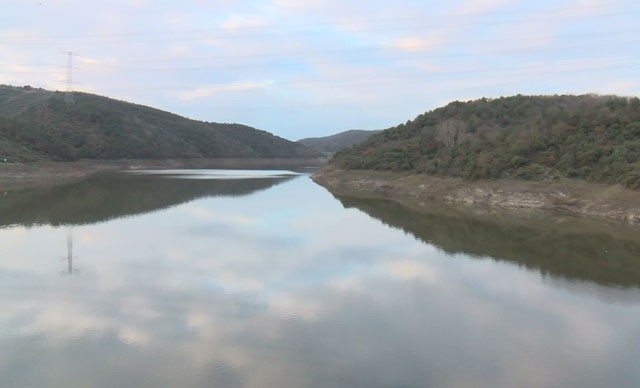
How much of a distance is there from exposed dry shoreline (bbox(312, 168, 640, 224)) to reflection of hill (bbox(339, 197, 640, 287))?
2712mm

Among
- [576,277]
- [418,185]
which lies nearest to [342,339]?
[576,277]

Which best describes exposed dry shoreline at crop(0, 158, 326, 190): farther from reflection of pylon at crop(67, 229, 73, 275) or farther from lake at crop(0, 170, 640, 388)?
lake at crop(0, 170, 640, 388)

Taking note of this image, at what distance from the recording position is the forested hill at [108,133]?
69250 mm

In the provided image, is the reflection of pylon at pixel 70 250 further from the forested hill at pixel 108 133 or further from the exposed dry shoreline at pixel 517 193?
the forested hill at pixel 108 133

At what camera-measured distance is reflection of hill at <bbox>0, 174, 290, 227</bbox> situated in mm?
27830

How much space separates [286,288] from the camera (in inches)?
541

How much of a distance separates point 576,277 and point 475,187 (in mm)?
22304

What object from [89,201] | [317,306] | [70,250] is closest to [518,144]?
[317,306]

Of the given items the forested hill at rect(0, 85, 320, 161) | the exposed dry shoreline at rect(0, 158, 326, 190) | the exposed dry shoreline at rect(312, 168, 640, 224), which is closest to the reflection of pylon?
the exposed dry shoreline at rect(312, 168, 640, 224)

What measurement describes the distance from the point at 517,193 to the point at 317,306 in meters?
26.4

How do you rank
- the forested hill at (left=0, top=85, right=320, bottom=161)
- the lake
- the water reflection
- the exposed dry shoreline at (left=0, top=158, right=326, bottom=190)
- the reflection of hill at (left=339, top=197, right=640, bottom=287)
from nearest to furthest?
the lake → the reflection of hill at (left=339, top=197, right=640, bottom=287) → the water reflection → the exposed dry shoreline at (left=0, top=158, right=326, bottom=190) → the forested hill at (left=0, top=85, right=320, bottom=161)

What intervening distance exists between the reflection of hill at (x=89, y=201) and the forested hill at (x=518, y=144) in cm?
1706

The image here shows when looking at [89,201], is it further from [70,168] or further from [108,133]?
[108,133]

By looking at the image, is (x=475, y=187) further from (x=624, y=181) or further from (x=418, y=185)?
(x=624, y=181)
